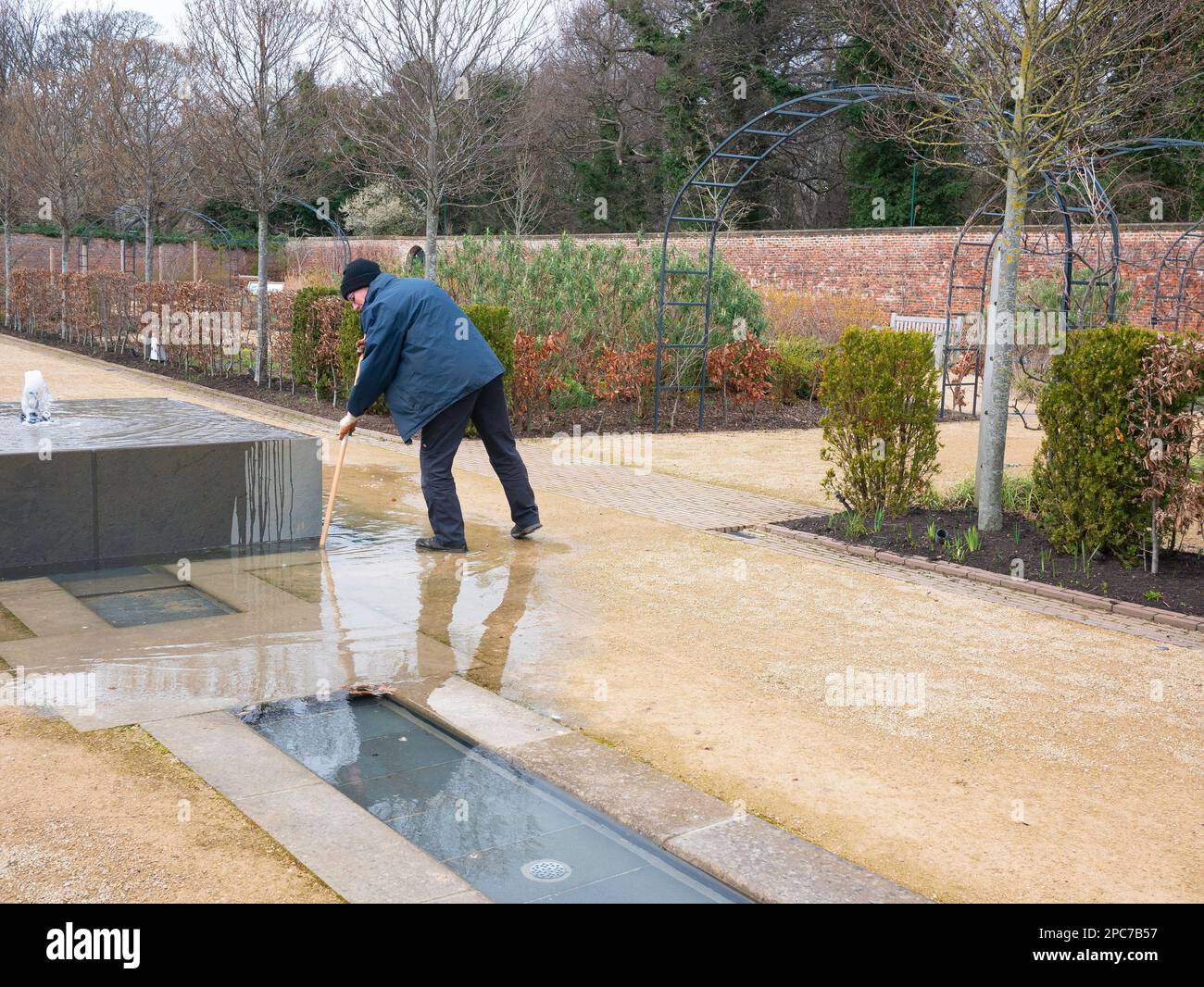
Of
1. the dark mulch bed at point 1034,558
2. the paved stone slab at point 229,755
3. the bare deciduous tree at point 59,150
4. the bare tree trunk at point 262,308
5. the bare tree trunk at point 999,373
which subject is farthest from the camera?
the bare deciduous tree at point 59,150

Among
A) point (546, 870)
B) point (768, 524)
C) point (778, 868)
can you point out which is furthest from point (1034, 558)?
point (546, 870)

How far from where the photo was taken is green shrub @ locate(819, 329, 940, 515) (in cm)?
774

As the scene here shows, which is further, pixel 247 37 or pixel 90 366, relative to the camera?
pixel 90 366

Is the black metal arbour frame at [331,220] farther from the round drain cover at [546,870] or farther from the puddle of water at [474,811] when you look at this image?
the round drain cover at [546,870]

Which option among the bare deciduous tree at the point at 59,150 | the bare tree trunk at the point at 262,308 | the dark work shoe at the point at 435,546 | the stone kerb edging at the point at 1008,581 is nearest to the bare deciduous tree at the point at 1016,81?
the stone kerb edging at the point at 1008,581

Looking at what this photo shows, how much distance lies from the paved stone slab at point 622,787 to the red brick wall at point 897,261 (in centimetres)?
1902

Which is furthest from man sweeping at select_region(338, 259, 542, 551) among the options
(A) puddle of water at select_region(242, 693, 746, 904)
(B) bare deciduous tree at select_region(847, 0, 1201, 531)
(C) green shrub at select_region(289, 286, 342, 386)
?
(C) green shrub at select_region(289, 286, 342, 386)

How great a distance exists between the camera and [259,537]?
22.8 feet

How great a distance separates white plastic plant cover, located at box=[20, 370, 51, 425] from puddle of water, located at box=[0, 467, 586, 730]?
1.54 m

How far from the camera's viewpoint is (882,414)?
306 inches

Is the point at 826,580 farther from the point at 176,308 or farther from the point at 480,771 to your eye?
the point at 176,308

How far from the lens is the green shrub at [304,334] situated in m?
14.4
